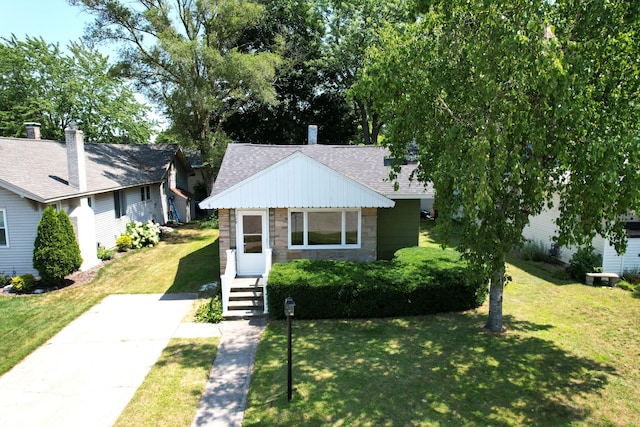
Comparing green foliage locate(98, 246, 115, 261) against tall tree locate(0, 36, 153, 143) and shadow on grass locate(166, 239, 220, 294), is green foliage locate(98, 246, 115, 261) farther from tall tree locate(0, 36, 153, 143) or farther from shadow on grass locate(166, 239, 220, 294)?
tall tree locate(0, 36, 153, 143)

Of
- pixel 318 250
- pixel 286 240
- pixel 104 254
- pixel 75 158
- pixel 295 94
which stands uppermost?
pixel 295 94

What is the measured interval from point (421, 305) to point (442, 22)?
676cm

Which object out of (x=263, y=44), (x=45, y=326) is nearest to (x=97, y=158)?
(x=45, y=326)

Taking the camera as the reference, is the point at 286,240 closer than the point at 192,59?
Yes

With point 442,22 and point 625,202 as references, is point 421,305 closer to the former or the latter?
point 625,202

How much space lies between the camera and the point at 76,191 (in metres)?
15.0

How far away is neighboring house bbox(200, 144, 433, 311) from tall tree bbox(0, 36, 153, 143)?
19942 mm

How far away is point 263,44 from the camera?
31.3 metres

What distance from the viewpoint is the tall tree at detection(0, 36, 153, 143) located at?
2827 centimetres

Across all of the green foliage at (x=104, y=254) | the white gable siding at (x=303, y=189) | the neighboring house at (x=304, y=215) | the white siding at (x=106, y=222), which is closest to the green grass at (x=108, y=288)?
the green foliage at (x=104, y=254)

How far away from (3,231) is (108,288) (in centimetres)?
422

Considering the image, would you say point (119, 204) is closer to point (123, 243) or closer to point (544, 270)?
point (123, 243)

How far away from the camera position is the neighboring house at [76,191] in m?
13.6

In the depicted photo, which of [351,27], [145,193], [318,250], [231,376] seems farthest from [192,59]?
[231,376]
